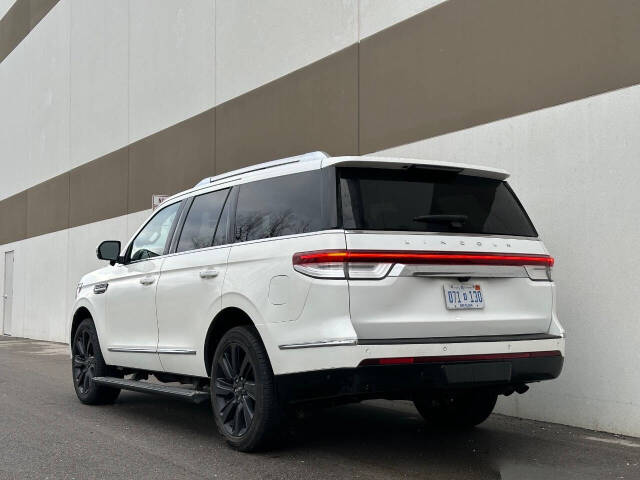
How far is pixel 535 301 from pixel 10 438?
169 inches

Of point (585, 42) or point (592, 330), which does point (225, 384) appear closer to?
point (592, 330)

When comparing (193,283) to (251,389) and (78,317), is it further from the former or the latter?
(78,317)

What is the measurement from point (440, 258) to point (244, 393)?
1742 millimetres

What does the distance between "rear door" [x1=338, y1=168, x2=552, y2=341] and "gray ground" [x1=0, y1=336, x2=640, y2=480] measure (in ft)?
3.26

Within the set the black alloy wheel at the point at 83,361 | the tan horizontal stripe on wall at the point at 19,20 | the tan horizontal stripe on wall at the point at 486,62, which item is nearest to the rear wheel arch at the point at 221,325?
the black alloy wheel at the point at 83,361

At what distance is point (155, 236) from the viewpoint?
24.2ft

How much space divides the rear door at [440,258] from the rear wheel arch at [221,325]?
3.89 ft

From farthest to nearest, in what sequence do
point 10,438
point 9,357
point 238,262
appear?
point 9,357 → point 10,438 → point 238,262

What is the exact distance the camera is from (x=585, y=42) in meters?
7.16

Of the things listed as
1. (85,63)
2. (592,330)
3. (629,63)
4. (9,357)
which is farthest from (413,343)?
(85,63)

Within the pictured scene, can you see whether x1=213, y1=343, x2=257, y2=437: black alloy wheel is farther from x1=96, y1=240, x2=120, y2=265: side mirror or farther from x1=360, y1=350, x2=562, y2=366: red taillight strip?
x1=96, y1=240, x2=120, y2=265: side mirror

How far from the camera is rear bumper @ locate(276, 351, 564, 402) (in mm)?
4801

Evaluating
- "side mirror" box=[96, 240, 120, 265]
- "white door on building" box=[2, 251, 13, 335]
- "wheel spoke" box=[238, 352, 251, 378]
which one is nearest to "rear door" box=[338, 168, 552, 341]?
"wheel spoke" box=[238, 352, 251, 378]

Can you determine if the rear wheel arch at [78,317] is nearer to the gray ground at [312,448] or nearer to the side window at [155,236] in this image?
the gray ground at [312,448]
